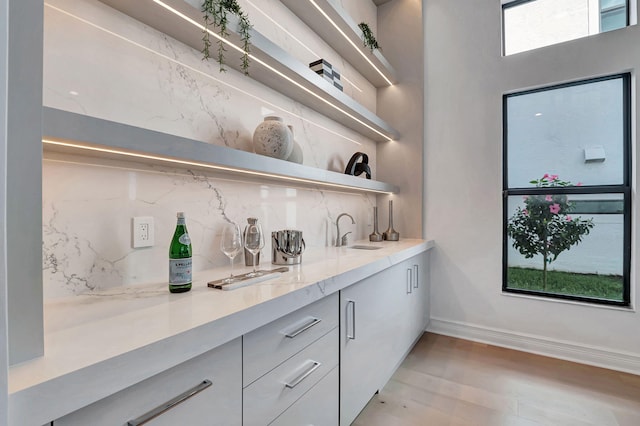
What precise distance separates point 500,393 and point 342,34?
9.27ft

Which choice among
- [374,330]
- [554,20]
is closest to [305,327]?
[374,330]

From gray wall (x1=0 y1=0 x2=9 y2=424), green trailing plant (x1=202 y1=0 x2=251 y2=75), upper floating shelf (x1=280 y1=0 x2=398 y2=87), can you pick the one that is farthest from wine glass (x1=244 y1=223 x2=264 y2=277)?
upper floating shelf (x1=280 y1=0 x2=398 y2=87)

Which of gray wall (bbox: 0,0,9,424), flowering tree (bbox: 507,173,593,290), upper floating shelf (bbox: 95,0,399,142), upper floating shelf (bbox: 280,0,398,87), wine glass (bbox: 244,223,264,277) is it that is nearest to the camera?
gray wall (bbox: 0,0,9,424)

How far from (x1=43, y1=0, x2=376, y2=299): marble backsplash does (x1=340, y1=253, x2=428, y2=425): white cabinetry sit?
654mm

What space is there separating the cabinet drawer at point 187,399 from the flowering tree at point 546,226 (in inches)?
108

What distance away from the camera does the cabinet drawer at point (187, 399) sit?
0.60m

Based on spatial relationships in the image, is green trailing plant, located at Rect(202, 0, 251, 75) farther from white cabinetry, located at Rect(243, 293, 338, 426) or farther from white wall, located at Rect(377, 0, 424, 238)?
white wall, located at Rect(377, 0, 424, 238)

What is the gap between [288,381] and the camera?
3.50 feet

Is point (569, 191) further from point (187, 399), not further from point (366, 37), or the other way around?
point (187, 399)

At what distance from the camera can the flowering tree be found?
8.21 feet

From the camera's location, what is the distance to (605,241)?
2381 millimetres

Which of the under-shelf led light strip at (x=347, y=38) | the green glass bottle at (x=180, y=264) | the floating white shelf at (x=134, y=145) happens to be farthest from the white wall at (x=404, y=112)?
the green glass bottle at (x=180, y=264)

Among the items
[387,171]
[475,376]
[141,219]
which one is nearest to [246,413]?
[141,219]

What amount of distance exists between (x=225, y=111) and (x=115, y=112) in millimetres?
550
